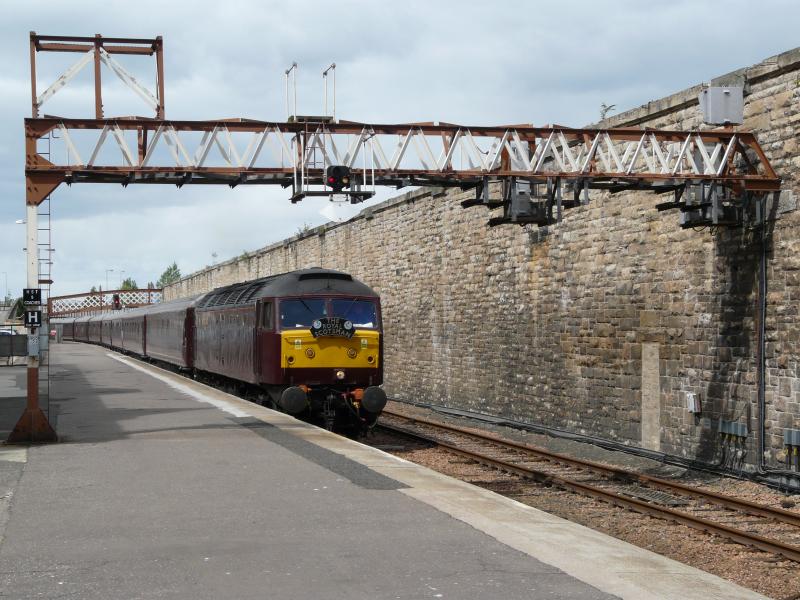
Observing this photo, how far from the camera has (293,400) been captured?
16.3 meters

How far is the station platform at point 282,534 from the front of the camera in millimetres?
6141

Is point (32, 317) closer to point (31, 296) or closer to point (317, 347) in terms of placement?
point (31, 296)

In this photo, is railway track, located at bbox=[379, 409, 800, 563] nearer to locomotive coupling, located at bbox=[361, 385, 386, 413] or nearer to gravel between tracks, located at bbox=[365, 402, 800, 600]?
gravel between tracks, located at bbox=[365, 402, 800, 600]

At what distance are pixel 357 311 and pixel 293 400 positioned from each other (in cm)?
212

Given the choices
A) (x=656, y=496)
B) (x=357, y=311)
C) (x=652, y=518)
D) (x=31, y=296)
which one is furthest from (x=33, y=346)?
(x=656, y=496)

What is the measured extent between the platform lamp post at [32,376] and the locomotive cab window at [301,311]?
457 cm

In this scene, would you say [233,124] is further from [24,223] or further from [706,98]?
[706,98]

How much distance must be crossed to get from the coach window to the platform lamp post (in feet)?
14.9

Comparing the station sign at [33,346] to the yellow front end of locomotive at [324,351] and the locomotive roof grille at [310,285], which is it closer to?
the yellow front end of locomotive at [324,351]

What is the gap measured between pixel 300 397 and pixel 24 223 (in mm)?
5327

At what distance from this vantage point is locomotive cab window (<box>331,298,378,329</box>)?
17.2 meters

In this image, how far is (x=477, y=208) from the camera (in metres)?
23.9

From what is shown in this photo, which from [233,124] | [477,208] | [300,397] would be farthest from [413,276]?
[233,124]

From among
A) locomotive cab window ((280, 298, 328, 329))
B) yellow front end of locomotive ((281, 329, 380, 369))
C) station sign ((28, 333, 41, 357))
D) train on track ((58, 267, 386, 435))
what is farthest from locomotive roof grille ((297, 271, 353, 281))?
station sign ((28, 333, 41, 357))
